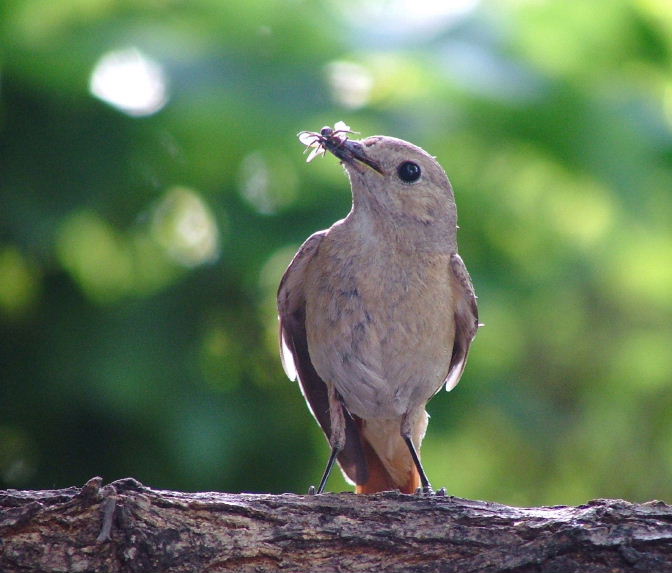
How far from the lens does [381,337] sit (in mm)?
5883

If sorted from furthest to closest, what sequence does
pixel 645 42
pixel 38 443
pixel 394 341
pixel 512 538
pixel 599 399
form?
1. pixel 599 399
2. pixel 645 42
3. pixel 38 443
4. pixel 394 341
5. pixel 512 538

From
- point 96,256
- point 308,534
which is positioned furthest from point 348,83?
point 308,534

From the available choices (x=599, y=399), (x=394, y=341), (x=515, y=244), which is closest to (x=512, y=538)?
(x=394, y=341)

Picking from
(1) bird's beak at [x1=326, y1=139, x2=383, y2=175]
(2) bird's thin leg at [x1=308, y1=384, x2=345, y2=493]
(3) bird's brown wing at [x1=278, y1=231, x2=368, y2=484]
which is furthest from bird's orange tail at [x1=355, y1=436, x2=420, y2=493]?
(1) bird's beak at [x1=326, y1=139, x2=383, y2=175]

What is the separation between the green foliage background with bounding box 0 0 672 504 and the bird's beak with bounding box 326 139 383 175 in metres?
1.85

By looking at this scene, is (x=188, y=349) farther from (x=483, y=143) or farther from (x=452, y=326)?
(x=483, y=143)

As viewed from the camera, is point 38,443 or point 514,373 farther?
point 514,373

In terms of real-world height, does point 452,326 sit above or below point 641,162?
below

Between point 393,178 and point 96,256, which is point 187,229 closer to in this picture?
point 96,256

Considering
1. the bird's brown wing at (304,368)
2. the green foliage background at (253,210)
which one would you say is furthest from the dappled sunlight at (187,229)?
the bird's brown wing at (304,368)

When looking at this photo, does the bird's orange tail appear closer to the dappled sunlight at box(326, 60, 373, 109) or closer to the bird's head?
the bird's head

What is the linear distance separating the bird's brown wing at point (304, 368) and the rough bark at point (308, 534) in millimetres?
1935

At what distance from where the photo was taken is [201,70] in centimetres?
798

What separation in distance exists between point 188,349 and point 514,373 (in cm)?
291
